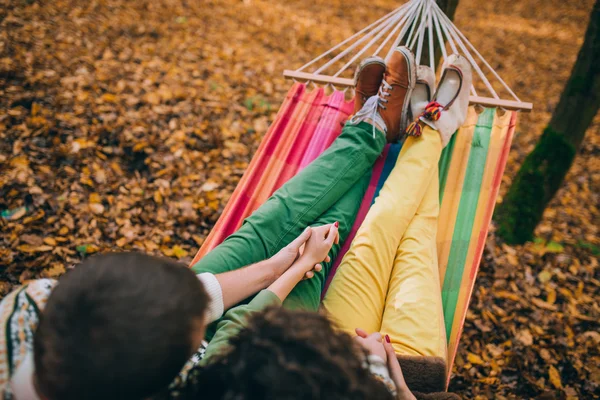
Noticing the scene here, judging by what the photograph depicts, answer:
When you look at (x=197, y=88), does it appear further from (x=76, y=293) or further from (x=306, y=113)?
(x=76, y=293)

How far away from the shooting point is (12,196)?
1.94m

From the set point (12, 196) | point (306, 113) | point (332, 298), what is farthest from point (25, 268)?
point (306, 113)

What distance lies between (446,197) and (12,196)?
7.32ft

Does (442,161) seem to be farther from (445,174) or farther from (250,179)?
(250,179)

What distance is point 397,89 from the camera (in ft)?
5.85

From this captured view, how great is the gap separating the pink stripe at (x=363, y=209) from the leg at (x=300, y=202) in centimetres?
11

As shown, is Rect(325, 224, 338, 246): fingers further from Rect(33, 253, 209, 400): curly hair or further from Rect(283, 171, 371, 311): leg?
Rect(33, 253, 209, 400): curly hair

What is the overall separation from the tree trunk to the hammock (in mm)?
589

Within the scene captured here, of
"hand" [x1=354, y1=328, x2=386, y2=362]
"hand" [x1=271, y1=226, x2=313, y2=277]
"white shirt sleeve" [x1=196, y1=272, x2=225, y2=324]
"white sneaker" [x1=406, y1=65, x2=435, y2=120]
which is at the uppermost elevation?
"white sneaker" [x1=406, y1=65, x2=435, y2=120]

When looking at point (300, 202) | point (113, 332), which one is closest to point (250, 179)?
point (300, 202)

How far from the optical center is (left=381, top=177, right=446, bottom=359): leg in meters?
1.25

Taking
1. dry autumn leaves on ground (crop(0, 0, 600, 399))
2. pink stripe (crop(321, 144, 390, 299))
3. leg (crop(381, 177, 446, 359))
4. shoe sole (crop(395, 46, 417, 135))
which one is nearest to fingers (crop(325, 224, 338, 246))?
pink stripe (crop(321, 144, 390, 299))

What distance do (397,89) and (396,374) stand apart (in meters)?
1.28

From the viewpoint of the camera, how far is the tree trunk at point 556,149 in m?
2.01
